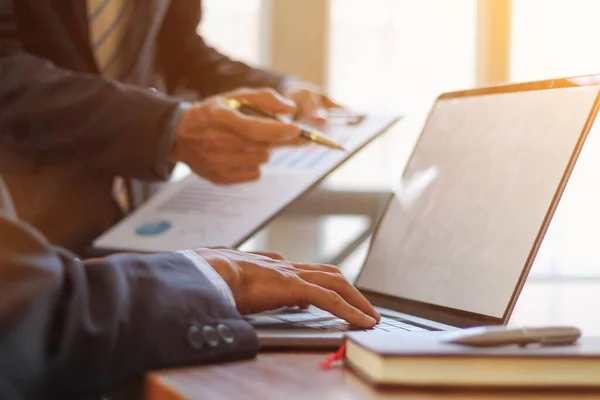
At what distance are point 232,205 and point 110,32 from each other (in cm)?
36

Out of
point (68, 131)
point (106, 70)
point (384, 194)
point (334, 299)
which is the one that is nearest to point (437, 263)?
point (334, 299)

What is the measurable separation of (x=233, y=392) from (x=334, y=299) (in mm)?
208

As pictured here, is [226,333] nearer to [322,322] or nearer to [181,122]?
[322,322]

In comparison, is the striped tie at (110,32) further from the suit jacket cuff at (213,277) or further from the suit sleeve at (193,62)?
the suit jacket cuff at (213,277)

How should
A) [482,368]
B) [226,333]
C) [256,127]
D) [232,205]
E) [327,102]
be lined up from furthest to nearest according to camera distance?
[327,102] → [232,205] → [256,127] → [226,333] → [482,368]

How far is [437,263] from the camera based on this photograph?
0.87 meters

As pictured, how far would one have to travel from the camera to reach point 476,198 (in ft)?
2.82

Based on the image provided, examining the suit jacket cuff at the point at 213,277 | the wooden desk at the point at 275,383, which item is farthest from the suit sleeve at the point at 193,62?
the wooden desk at the point at 275,383

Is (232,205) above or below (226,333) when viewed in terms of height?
below

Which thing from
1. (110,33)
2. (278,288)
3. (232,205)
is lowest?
(232,205)

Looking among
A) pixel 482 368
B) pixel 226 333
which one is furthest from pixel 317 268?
pixel 482 368

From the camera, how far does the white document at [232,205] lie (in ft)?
3.85

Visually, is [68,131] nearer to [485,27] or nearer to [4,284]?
[4,284]

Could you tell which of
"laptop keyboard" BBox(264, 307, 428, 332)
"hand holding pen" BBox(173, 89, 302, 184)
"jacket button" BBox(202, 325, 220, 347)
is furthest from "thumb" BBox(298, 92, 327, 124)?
"jacket button" BBox(202, 325, 220, 347)
